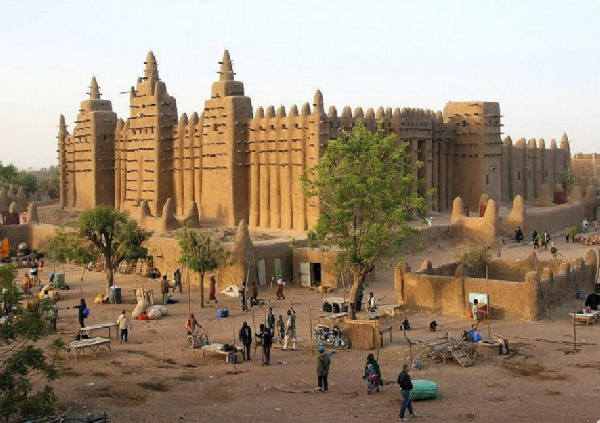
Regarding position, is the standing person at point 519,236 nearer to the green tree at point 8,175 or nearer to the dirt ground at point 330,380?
the dirt ground at point 330,380

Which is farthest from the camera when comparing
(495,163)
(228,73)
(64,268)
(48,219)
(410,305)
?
(48,219)

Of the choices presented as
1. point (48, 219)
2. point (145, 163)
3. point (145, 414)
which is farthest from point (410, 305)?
point (48, 219)

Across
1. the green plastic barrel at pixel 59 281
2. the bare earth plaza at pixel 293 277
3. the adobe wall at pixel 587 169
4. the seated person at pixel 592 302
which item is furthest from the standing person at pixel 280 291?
the adobe wall at pixel 587 169

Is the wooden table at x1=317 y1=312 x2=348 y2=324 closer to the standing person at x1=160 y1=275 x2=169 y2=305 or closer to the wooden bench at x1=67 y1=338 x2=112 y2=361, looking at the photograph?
the wooden bench at x1=67 y1=338 x2=112 y2=361

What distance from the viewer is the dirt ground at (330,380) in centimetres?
1627

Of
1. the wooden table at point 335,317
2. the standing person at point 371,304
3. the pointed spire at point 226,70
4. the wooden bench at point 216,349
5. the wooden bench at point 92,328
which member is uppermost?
the pointed spire at point 226,70

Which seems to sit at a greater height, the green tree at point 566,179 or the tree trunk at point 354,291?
the green tree at point 566,179

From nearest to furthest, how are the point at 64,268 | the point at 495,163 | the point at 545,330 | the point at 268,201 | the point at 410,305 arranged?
the point at 545,330 < the point at 410,305 < the point at 64,268 < the point at 268,201 < the point at 495,163

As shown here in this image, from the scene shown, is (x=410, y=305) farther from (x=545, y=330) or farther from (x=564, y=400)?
(x=564, y=400)

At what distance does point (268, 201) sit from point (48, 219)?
19.2 m

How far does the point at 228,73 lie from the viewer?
47156 millimetres

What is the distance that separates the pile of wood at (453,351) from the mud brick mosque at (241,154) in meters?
20.5

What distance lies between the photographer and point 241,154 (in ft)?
147

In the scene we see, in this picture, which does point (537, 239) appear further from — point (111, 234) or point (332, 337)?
point (111, 234)
